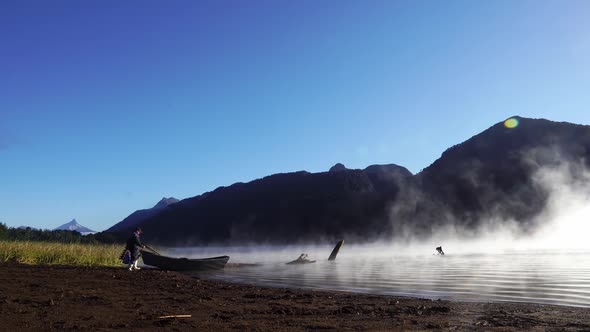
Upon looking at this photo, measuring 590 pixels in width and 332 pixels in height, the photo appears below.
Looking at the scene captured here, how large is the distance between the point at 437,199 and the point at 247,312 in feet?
516

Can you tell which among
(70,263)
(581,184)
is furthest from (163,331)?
(581,184)

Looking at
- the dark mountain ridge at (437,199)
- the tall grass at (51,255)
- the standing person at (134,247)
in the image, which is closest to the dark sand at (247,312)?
the standing person at (134,247)

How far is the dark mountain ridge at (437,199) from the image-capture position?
143 metres

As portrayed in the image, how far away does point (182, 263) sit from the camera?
2984cm

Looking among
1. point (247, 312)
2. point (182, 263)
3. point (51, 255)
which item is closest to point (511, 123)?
point (182, 263)

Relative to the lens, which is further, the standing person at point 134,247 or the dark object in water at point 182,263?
the dark object in water at point 182,263

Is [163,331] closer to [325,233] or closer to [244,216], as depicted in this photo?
[325,233]

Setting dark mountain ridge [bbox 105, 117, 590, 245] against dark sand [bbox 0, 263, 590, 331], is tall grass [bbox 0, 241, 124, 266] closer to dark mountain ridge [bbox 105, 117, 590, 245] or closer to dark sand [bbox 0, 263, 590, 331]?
dark sand [bbox 0, 263, 590, 331]

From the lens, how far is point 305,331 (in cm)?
863

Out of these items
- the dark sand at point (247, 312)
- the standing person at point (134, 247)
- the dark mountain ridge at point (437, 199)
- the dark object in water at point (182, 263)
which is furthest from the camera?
the dark mountain ridge at point (437, 199)

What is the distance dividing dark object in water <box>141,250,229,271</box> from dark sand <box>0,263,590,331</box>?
14.7 m

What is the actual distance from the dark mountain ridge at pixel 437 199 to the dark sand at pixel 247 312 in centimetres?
12170

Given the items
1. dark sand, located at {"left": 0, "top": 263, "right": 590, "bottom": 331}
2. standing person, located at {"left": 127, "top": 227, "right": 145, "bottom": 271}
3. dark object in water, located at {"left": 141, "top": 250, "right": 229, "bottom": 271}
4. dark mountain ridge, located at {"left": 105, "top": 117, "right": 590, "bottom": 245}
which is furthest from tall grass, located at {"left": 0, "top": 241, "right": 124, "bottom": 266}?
dark mountain ridge, located at {"left": 105, "top": 117, "right": 590, "bottom": 245}

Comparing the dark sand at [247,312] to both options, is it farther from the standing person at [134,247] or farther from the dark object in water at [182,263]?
the dark object in water at [182,263]
